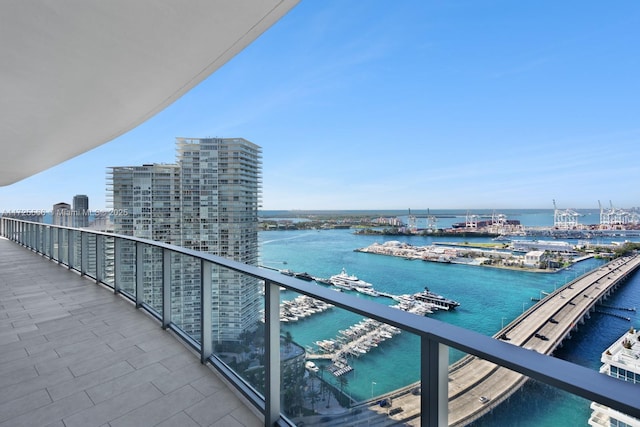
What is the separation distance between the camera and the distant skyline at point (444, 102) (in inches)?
434

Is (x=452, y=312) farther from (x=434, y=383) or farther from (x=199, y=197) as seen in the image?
(x=199, y=197)

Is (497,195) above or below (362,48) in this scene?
below

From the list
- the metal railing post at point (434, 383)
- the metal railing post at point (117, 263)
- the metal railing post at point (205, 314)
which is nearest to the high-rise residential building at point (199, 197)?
the metal railing post at point (117, 263)

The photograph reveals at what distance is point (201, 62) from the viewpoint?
3619 millimetres

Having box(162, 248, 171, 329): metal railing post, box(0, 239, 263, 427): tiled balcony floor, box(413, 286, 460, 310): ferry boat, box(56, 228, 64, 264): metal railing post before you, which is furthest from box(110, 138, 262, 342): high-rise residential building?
box(413, 286, 460, 310): ferry boat

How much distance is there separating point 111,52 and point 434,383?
4414mm

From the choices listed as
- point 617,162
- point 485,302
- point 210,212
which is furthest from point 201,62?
point 617,162

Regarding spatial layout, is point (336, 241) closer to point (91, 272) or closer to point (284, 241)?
point (284, 241)

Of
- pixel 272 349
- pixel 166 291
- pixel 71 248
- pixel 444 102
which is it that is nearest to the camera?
pixel 272 349

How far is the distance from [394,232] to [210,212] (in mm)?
17249

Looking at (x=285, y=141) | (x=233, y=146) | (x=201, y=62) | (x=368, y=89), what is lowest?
(x=201, y=62)

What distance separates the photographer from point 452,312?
32.1 ft

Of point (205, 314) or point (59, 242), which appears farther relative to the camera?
point (59, 242)

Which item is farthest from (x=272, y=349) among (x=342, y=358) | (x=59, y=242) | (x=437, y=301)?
(x=437, y=301)
